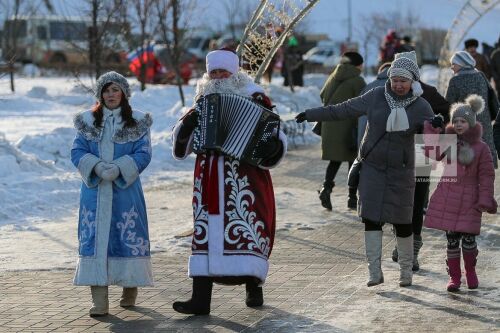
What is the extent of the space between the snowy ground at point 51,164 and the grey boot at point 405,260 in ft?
8.44

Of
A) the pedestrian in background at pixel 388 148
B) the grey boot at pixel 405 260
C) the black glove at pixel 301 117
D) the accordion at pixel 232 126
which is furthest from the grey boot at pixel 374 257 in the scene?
the accordion at pixel 232 126

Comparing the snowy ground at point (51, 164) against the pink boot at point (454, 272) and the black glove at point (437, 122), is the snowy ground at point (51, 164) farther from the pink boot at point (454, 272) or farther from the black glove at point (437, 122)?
the black glove at point (437, 122)

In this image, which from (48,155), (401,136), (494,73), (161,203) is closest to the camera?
(401,136)

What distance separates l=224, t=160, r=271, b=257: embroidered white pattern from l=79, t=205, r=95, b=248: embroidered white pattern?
87cm

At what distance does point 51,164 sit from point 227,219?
8195mm

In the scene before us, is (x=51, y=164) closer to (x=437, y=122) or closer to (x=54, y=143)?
(x=54, y=143)

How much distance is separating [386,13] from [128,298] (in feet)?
148

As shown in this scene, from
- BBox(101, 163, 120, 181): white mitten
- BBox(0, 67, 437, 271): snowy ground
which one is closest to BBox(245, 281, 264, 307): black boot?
BBox(101, 163, 120, 181): white mitten

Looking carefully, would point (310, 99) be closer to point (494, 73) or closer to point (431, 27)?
point (494, 73)

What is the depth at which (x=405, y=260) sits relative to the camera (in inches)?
342

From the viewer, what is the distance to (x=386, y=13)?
52.3 meters

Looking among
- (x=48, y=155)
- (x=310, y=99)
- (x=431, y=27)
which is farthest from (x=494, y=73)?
(x=431, y=27)

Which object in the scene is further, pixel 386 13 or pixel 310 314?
pixel 386 13

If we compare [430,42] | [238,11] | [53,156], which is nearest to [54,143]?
[53,156]
